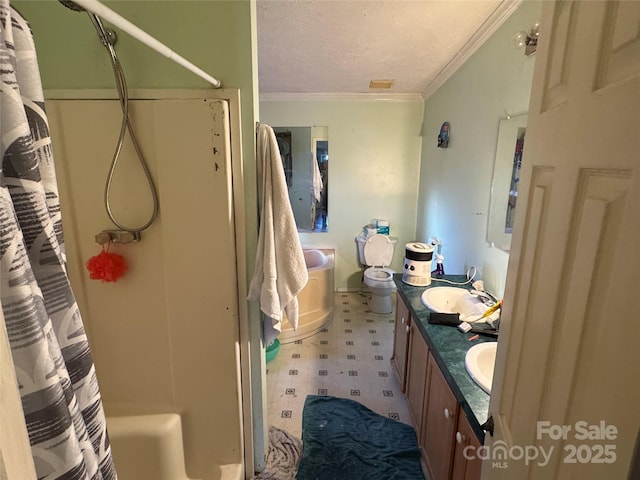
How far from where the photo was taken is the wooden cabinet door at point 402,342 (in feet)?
6.90

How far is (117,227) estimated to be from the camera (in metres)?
1.30

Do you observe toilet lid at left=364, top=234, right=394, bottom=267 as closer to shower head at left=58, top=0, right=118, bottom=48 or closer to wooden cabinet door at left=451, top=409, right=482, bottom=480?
wooden cabinet door at left=451, top=409, right=482, bottom=480

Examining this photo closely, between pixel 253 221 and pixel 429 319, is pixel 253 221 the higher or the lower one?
the higher one

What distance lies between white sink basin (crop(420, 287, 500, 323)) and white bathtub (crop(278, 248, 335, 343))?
1.41 meters

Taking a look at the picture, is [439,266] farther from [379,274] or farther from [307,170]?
[307,170]

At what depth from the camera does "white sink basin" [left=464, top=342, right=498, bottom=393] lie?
1197 millimetres

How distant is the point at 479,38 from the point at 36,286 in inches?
102

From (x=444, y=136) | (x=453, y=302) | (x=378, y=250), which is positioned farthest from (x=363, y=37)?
(x=378, y=250)

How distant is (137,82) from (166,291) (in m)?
0.84

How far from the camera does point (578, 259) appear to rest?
56 centimetres

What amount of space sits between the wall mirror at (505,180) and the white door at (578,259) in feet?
3.58

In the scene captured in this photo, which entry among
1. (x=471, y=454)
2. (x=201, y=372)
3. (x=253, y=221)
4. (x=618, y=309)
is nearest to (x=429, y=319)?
(x=471, y=454)

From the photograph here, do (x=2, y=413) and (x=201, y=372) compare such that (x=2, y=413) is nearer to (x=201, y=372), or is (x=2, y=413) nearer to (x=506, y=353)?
(x=506, y=353)

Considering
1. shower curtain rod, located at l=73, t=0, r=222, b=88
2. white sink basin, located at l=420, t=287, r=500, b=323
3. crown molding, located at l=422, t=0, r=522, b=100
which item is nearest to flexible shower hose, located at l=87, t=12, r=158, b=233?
shower curtain rod, located at l=73, t=0, r=222, b=88
